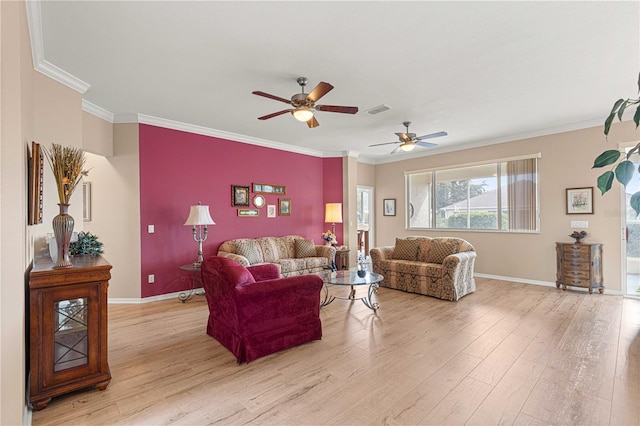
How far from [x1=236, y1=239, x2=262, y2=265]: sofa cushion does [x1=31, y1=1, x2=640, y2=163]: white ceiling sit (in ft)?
7.08

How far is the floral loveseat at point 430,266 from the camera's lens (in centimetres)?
464

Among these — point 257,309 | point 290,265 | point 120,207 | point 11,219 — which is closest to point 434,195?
point 290,265

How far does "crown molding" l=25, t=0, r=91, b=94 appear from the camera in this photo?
7.36 feet

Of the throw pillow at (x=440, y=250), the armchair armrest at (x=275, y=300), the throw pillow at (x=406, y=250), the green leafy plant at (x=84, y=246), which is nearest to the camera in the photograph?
the armchair armrest at (x=275, y=300)

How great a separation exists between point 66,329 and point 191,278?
287 centimetres

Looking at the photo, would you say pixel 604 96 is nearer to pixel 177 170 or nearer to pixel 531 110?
pixel 531 110

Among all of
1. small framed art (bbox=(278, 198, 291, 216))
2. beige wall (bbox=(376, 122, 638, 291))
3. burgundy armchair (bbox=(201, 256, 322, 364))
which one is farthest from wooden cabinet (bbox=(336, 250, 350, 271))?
burgundy armchair (bbox=(201, 256, 322, 364))

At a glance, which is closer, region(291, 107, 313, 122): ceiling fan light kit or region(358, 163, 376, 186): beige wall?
region(291, 107, 313, 122): ceiling fan light kit

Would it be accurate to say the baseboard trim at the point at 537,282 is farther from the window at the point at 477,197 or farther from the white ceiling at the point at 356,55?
the white ceiling at the point at 356,55

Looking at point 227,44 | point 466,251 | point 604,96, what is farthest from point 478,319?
point 227,44

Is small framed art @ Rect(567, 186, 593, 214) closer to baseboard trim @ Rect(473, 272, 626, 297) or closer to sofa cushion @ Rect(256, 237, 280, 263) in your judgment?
baseboard trim @ Rect(473, 272, 626, 297)

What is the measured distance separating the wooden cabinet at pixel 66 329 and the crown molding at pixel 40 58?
185 cm

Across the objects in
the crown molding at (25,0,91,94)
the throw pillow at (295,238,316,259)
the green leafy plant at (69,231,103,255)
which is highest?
the crown molding at (25,0,91,94)

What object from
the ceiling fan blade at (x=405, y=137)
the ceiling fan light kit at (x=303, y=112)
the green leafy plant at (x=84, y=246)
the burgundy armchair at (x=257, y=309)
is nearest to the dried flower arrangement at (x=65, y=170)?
the green leafy plant at (x=84, y=246)
